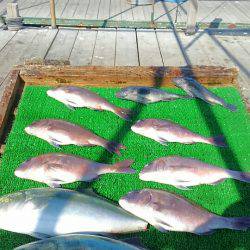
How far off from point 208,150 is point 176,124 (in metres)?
0.32

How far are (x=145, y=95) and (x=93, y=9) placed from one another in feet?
19.7

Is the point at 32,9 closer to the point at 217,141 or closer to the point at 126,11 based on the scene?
the point at 126,11

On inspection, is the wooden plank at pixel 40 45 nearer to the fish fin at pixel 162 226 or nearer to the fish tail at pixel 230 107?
the fish tail at pixel 230 107

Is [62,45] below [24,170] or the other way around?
below

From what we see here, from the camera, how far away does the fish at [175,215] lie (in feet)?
6.13

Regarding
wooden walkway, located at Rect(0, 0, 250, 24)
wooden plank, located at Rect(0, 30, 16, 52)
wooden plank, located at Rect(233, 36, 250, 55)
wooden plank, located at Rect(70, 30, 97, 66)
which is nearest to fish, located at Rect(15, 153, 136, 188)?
wooden plank, located at Rect(70, 30, 97, 66)

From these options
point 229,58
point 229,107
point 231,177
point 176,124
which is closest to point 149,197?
point 231,177

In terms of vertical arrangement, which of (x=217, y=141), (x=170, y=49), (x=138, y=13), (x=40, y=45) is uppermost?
(x=217, y=141)

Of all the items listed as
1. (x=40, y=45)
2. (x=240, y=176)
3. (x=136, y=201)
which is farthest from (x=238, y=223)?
(x=40, y=45)

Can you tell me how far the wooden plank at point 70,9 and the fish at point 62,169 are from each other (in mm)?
6090

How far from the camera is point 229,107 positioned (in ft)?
9.45

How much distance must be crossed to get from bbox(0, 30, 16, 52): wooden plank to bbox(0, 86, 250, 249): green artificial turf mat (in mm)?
2532

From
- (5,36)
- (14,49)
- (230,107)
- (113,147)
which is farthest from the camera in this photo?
(5,36)

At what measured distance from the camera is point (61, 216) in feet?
6.12
